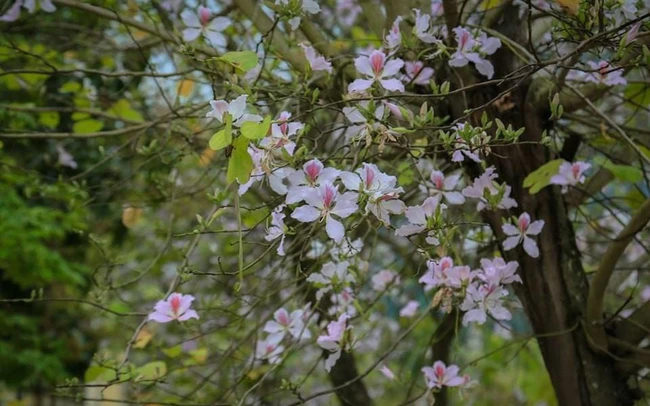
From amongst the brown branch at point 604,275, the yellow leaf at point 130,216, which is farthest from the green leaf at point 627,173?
the yellow leaf at point 130,216

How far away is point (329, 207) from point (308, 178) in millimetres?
62

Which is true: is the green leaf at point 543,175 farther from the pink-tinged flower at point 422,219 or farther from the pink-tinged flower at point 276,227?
the pink-tinged flower at point 276,227

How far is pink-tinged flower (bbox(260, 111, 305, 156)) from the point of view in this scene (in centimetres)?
113

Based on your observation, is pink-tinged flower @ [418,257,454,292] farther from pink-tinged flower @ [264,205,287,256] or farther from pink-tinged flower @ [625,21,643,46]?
pink-tinged flower @ [625,21,643,46]

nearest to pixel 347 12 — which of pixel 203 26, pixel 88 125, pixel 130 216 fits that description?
pixel 88 125

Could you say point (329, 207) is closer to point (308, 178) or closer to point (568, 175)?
point (308, 178)

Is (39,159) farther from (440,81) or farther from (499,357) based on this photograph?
(499,357)

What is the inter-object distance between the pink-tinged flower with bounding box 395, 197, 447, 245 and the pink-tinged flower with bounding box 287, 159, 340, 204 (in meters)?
0.14

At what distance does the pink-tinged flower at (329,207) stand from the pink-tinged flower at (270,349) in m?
0.71

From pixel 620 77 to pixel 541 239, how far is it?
1.26 ft

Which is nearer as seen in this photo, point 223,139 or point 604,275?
point 223,139

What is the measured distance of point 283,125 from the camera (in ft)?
3.76

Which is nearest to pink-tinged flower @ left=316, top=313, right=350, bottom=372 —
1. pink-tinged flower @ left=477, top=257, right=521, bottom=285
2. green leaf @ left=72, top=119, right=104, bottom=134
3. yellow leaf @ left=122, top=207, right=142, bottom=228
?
pink-tinged flower @ left=477, top=257, right=521, bottom=285

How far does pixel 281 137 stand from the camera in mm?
1139
